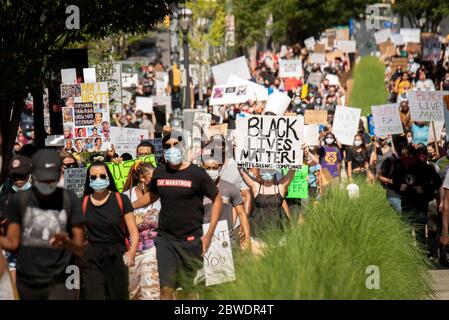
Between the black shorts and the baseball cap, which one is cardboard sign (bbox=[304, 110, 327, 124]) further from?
the baseball cap

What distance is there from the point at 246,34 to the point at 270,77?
99.3 ft

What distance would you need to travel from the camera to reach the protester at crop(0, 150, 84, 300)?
331 inches

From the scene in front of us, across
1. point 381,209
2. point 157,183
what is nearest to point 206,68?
point 381,209

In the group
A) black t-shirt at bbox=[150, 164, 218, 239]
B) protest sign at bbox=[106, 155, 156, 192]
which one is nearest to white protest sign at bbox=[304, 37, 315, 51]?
protest sign at bbox=[106, 155, 156, 192]

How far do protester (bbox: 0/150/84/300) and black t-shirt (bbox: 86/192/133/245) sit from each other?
4.05 ft

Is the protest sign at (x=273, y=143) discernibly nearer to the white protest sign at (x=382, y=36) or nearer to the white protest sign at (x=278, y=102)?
the white protest sign at (x=278, y=102)

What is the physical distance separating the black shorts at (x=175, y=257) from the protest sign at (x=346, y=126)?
12.8 meters

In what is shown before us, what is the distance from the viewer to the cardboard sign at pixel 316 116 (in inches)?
981

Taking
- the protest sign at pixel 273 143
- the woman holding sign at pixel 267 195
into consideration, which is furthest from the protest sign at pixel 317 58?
the woman holding sign at pixel 267 195

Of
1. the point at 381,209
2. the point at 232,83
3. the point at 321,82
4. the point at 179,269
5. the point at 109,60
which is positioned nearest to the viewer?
the point at 179,269

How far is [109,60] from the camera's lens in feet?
73.9

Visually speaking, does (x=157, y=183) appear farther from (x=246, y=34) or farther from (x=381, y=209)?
(x=246, y=34)

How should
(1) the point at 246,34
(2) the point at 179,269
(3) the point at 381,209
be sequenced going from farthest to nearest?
1. (1) the point at 246,34
2. (3) the point at 381,209
3. (2) the point at 179,269

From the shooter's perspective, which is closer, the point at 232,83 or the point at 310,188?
the point at 310,188
